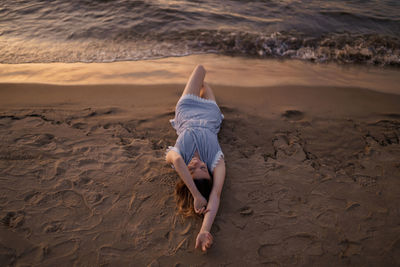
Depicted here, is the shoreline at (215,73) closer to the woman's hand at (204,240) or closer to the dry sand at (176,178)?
the dry sand at (176,178)

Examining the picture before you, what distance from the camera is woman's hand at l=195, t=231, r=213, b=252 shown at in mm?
2231

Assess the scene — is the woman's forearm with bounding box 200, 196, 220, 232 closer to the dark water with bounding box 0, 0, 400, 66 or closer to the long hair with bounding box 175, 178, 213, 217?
the long hair with bounding box 175, 178, 213, 217

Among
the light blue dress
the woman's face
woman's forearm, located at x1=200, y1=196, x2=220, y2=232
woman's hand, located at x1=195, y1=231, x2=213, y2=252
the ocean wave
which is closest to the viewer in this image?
woman's hand, located at x1=195, y1=231, x2=213, y2=252

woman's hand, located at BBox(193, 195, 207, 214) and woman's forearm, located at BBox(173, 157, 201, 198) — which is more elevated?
woman's forearm, located at BBox(173, 157, 201, 198)

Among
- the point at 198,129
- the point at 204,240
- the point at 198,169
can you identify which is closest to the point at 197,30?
the point at 198,129

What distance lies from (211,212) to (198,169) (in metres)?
0.51

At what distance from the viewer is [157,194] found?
2.85 meters

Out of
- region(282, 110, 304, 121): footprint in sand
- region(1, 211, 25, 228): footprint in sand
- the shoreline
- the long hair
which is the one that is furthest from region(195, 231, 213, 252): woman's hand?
the shoreline

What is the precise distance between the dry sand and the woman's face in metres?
0.35

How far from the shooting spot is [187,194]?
2715 mm

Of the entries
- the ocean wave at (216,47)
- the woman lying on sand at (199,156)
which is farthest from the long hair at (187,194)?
the ocean wave at (216,47)

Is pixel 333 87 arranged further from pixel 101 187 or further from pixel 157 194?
pixel 101 187

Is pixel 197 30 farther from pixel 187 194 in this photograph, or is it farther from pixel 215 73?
pixel 187 194

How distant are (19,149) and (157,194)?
6.38ft
